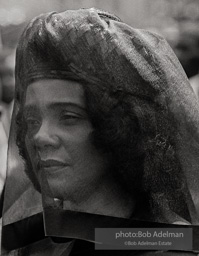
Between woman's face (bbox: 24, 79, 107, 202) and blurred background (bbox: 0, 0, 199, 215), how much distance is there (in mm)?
1109

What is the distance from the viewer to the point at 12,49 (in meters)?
4.44

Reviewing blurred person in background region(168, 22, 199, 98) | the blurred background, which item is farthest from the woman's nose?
blurred person in background region(168, 22, 199, 98)

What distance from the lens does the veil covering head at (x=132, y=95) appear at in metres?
2.10

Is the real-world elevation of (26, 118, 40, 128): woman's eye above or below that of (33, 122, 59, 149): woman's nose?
above

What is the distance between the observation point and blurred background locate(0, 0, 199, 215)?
3.64 metres

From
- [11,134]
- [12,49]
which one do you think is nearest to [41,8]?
[12,49]

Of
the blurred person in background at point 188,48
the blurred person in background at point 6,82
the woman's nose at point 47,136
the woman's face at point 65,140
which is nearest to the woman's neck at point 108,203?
the woman's face at point 65,140

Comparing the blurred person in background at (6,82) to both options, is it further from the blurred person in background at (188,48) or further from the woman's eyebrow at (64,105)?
the woman's eyebrow at (64,105)

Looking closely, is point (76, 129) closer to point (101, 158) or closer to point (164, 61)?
point (101, 158)

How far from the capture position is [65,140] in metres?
2.13

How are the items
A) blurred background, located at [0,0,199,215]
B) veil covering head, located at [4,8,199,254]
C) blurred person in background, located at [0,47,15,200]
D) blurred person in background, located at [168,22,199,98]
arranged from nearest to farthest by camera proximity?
veil covering head, located at [4,8,199,254]
blurred background, located at [0,0,199,215]
blurred person in background, located at [168,22,199,98]
blurred person in background, located at [0,47,15,200]

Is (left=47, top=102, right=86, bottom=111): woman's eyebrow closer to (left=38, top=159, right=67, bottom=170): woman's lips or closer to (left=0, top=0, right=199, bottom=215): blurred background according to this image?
(left=38, top=159, right=67, bottom=170): woman's lips

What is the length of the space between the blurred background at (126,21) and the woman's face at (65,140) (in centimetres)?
111

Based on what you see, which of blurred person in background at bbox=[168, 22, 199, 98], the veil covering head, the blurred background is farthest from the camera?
blurred person in background at bbox=[168, 22, 199, 98]
